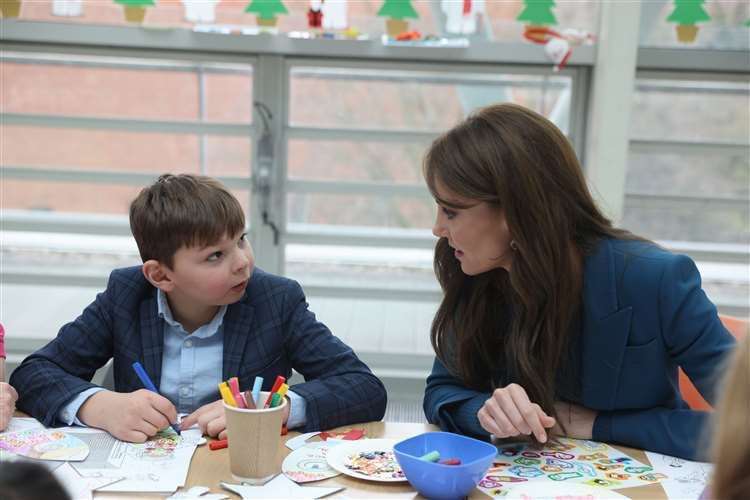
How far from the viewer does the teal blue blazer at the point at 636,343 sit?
4.83ft

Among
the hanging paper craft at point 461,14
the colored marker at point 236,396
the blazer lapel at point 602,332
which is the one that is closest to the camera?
the colored marker at point 236,396

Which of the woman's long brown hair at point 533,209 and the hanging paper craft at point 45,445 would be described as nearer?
the hanging paper craft at point 45,445

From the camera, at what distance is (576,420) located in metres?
1.51

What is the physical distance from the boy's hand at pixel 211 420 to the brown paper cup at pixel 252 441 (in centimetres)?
16

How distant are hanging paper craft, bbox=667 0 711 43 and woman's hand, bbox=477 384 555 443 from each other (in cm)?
220

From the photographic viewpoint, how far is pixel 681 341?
1.49 metres

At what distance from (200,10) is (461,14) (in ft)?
3.07

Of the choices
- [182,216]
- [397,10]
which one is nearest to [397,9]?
[397,10]

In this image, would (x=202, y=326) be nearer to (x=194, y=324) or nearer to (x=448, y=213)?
(x=194, y=324)

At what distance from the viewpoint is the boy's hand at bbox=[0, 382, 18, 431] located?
4.78ft

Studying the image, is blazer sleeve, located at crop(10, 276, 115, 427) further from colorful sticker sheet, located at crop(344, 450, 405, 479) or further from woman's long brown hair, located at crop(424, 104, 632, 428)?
woman's long brown hair, located at crop(424, 104, 632, 428)

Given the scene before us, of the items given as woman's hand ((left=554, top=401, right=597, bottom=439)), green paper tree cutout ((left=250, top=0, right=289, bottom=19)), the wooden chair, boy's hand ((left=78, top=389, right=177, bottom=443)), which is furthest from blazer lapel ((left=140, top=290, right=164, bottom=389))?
green paper tree cutout ((left=250, top=0, right=289, bottom=19))

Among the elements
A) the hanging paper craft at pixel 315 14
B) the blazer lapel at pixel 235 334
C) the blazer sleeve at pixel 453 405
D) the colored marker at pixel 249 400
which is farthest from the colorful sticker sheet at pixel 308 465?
the hanging paper craft at pixel 315 14

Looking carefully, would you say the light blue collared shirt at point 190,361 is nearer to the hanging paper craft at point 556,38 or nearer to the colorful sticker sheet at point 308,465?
the colorful sticker sheet at point 308,465
